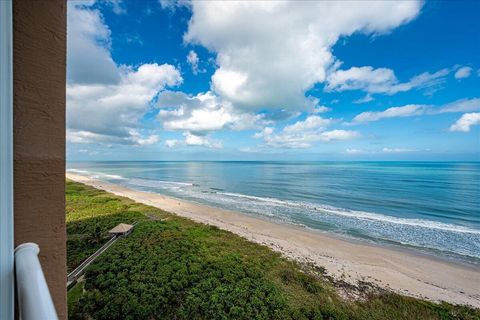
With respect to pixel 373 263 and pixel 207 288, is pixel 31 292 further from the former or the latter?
pixel 373 263

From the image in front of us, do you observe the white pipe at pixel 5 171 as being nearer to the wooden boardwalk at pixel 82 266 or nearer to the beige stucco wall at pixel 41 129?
the beige stucco wall at pixel 41 129

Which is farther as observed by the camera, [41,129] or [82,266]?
[82,266]

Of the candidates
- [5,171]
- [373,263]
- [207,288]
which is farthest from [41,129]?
[373,263]

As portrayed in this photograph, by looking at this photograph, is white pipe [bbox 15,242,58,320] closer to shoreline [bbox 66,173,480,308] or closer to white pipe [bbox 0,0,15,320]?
white pipe [bbox 0,0,15,320]

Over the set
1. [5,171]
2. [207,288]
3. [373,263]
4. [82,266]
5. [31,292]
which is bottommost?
[373,263]

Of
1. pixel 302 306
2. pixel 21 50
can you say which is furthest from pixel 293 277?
pixel 21 50

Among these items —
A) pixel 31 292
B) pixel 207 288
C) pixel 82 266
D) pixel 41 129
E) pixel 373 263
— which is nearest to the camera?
pixel 31 292
